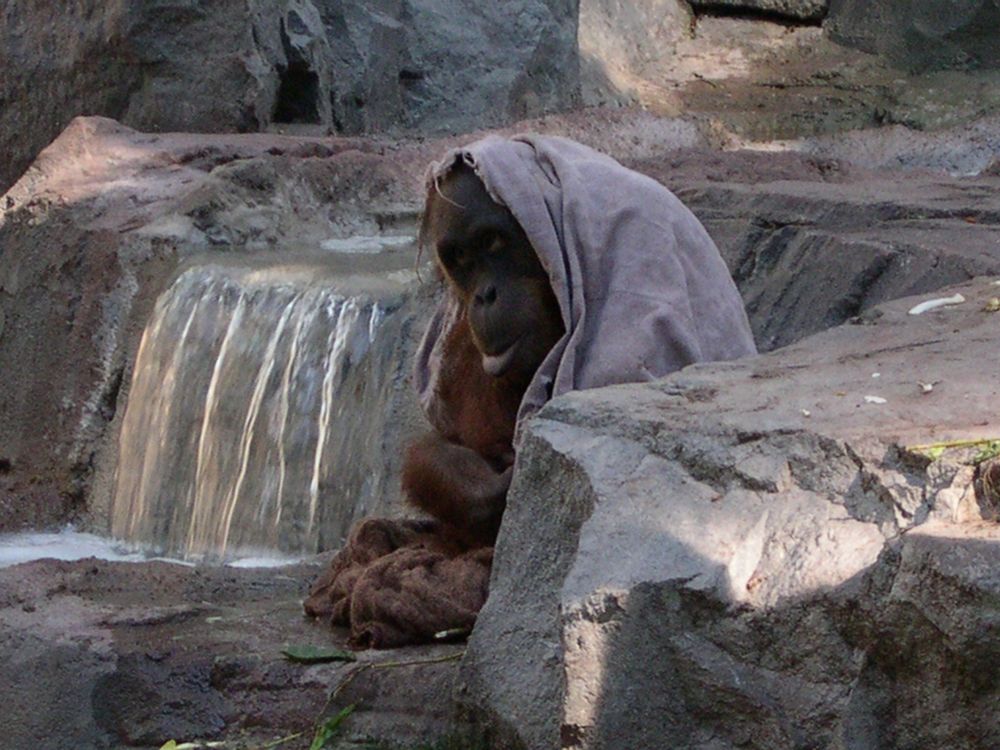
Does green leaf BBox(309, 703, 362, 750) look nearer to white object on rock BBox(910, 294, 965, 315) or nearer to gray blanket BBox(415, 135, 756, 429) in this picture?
gray blanket BBox(415, 135, 756, 429)

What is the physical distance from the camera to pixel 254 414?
568cm

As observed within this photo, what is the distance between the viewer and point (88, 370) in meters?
6.51

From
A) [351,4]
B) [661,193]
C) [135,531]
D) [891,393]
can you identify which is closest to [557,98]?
[351,4]

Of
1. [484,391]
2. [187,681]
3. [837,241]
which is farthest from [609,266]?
[837,241]

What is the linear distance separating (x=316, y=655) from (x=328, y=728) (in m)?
0.24

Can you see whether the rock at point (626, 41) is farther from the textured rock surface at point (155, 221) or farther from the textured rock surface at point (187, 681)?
the textured rock surface at point (187, 681)

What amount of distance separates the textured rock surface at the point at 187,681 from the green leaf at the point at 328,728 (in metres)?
0.02

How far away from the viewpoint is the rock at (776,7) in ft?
38.3

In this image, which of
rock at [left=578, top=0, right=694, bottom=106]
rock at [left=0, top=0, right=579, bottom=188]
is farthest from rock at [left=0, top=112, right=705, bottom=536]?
rock at [left=578, top=0, right=694, bottom=106]

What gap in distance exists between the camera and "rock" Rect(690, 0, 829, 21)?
11672mm

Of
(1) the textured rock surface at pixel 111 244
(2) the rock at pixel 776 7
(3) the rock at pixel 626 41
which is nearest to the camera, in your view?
(1) the textured rock surface at pixel 111 244

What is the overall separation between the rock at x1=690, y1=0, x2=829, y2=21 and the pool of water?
23.2 ft

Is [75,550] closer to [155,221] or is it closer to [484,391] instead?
[155,221]

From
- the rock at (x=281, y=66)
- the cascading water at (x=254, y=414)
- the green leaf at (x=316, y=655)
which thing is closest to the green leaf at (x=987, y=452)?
the green leaf at (x=316, y=655)
